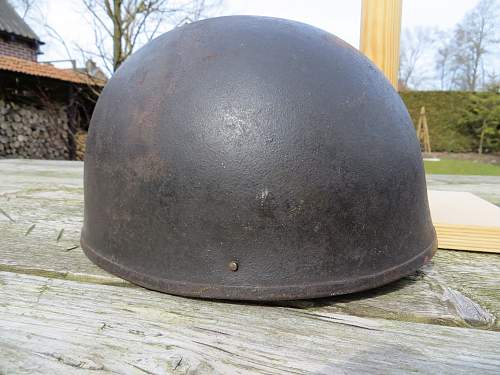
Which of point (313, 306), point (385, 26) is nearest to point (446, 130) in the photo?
point (385, 26)

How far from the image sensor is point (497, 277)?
933 millimetres

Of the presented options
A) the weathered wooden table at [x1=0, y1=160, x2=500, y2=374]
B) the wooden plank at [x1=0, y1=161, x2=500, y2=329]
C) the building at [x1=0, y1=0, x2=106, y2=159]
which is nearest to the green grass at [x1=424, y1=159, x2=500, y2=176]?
the wooden plank at [x1=0, y1=161, x2=500, y2=329]

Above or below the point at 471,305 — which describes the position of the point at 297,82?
above

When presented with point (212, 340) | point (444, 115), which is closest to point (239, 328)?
point (212, 340)

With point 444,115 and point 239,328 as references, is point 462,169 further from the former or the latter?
point 239,328

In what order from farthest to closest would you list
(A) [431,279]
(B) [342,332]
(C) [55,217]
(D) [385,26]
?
1. (C) [55,217]
2. (D) [385,26]
3. (A) [431,279]
4. (B) [342,332]

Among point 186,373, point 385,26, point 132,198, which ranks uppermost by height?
point 385,26

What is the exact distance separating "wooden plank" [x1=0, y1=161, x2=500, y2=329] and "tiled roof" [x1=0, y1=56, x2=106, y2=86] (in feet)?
22.9

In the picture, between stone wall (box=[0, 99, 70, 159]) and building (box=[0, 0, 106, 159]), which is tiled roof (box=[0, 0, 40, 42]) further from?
stone wall (box=[0, 99, 70, 159])

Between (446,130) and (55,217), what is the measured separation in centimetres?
1270

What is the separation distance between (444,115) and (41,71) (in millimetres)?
10860

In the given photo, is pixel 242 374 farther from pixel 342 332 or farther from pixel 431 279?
pixel 431 279

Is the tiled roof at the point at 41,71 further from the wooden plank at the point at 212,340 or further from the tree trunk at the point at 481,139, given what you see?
the tree trunk at the point at 481,139

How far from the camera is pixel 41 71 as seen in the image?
25.6 feet
